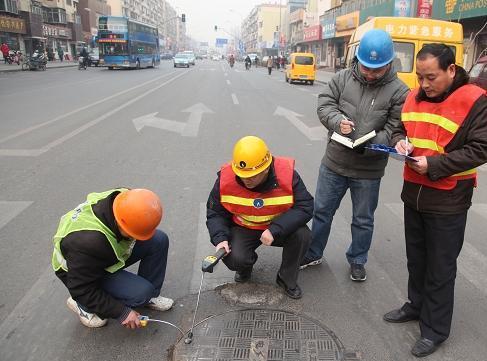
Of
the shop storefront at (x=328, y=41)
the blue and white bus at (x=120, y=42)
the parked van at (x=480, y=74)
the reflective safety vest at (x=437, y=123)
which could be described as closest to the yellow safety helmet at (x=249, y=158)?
the reflective safety vest at (x=437, y=123)

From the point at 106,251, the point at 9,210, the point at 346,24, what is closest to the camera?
the point at 106,251

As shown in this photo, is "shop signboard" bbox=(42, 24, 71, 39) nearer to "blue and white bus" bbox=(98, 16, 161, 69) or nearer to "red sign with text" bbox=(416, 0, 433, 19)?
"blue and white bus" bbox=(98, 16, 161, 69)

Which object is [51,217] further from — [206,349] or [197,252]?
[206,349]

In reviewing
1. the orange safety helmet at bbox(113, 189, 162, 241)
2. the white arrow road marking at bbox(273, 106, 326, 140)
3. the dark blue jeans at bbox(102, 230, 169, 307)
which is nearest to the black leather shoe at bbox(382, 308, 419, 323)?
the dark blue jeans at bbox(102, 230, 169, 307)

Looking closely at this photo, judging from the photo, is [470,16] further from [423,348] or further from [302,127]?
[423,348]

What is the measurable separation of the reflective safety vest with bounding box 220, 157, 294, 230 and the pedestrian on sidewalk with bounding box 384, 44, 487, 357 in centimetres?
80

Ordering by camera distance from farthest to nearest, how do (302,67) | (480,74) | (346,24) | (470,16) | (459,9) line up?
(346,24) → (302,67) → (470,16) → (459,9) → (480,74)

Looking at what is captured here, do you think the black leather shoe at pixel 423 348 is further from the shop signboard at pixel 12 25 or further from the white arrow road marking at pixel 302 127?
the shop signboard at pixel 12 25

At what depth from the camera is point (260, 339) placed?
2807 mm

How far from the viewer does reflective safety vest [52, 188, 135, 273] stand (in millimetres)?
2531

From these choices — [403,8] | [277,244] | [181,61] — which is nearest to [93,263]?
[277,244]

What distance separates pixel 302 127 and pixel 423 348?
8134mm

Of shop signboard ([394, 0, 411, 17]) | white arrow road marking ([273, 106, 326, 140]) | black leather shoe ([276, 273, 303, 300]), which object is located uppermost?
shop signboard ([394, 0, 411, 17])

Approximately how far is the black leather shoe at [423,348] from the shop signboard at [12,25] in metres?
46.1
